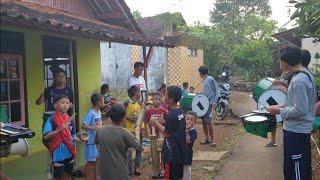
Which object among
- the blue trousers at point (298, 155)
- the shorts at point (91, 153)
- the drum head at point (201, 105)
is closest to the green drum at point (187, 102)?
the drum head at point (201, 105)

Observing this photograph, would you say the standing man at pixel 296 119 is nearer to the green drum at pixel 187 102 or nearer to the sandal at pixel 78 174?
the sandal at pixel 78 174

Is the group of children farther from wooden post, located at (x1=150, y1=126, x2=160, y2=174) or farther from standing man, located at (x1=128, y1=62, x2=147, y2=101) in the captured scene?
standing man, located at (x1=128, y1=62, x2=147, y2=101)

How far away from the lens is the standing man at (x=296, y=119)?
4418mm

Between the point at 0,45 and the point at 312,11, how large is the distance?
5489 mm

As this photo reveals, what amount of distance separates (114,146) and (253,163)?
3940mm

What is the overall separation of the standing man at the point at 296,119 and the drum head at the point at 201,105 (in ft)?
15.1

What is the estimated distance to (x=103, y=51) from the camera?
18391mm

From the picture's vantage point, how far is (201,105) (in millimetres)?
9414

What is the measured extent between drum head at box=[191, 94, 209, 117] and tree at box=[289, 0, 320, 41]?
8.15 feet

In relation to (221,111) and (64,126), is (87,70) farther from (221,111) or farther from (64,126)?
(221,111)

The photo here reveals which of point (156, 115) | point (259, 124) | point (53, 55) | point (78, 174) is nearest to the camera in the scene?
point (259, 124)

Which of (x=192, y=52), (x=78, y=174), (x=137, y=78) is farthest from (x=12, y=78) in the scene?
(x=192, y=52)

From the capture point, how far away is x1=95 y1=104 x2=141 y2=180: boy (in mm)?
4449

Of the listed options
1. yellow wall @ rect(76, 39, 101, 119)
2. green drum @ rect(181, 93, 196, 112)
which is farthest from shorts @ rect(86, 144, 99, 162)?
green drum @ rect(181, 93, 196, 112)
